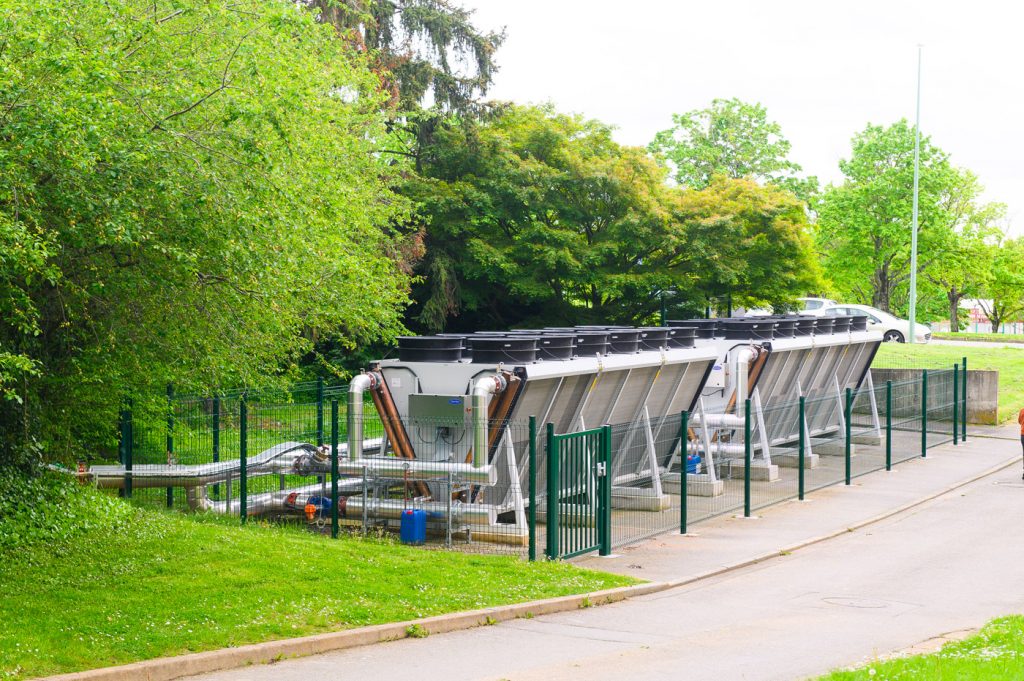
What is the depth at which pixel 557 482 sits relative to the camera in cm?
1462

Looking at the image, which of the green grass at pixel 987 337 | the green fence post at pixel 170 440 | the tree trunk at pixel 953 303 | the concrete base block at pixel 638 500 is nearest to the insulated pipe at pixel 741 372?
the concrete base block at pixel 638 500

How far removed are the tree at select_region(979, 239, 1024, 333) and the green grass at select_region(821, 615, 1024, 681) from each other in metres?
61.9

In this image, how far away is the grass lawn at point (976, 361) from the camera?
117ft

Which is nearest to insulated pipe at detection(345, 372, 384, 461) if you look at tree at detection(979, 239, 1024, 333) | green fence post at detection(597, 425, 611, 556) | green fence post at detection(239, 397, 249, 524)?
green fence post at detection(239, 397, 249, 524)

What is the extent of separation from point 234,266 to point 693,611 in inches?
251

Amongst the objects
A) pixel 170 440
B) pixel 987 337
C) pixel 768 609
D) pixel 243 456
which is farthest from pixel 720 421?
pixel 987 337

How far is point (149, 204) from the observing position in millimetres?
12477

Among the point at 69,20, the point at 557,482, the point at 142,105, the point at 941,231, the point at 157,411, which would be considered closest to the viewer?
the point at 69,20

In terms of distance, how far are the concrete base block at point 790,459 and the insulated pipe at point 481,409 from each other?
9574mm

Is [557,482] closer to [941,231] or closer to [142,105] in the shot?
[142,105]

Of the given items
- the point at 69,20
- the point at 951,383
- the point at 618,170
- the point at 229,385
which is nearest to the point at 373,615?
the point at 69,20

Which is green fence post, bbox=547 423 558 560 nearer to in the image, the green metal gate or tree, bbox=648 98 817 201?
the green metal gate

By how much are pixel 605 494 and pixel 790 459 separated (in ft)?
37.4

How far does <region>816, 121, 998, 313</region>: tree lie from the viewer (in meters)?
62.5
